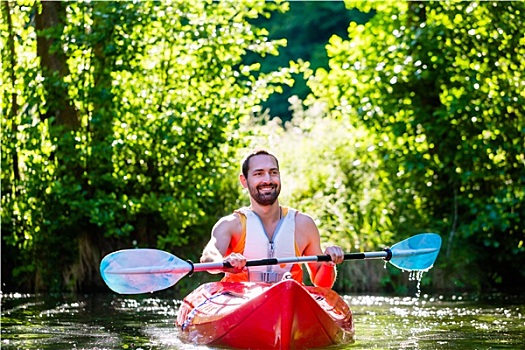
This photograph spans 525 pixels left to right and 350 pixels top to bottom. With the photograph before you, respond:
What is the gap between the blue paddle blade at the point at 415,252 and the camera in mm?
7602

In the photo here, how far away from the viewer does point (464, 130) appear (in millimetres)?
11375

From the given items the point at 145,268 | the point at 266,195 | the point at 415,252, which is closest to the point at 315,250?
the point at 266,195

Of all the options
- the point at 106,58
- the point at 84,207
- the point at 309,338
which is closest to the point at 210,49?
the point at 106,58

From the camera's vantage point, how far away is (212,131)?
11.1 m

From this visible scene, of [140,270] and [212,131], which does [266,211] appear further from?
[212,131]

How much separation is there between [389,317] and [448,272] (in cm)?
265

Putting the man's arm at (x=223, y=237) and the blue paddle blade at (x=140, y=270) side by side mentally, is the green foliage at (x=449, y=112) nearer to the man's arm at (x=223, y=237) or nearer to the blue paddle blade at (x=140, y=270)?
the man's arm at (x=223, y=237)

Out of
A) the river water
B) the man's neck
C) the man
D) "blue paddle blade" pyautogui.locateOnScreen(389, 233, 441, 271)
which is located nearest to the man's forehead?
the man

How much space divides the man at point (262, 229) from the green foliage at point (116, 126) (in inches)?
145

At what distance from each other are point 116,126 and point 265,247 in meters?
4.32

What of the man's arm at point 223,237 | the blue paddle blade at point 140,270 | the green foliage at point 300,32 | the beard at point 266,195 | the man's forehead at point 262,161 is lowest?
the blue paddle blade at point 140,270

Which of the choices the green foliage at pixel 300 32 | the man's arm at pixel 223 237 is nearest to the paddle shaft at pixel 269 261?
the man's arm at pixel 223 237

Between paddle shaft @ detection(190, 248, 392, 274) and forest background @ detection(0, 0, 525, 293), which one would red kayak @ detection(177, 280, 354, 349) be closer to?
paddle shaft @ detection(190, 248, 392, 274)

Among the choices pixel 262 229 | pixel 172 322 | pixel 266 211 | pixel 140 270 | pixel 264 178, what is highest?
pixel 264 178
